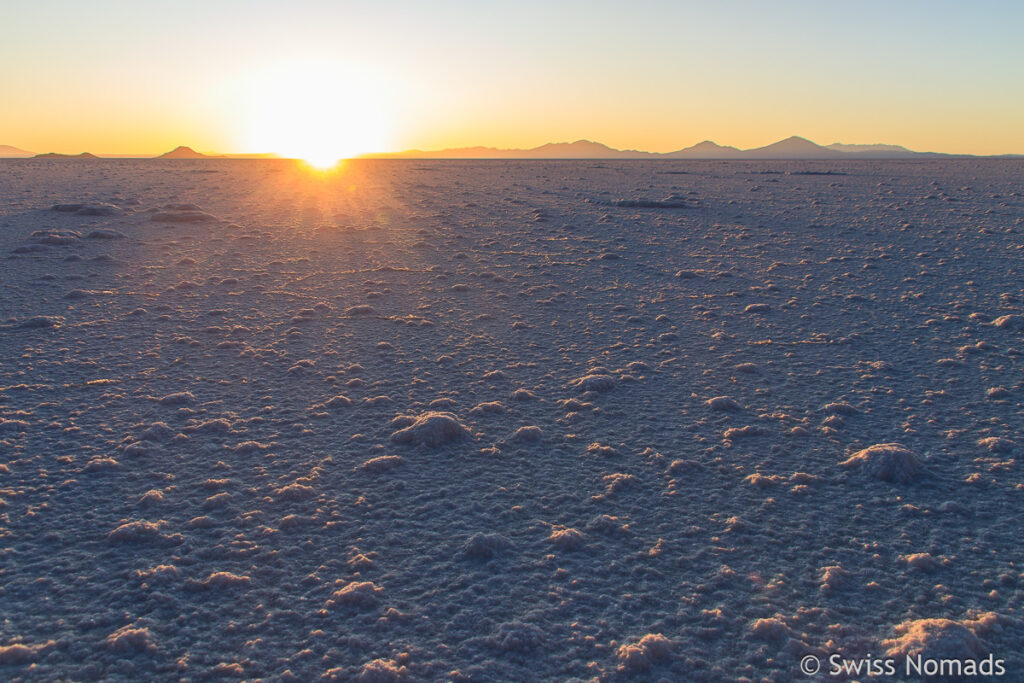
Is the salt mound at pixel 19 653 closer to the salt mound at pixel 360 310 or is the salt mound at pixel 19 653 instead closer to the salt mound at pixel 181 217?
the salt mound at pixel 360 310

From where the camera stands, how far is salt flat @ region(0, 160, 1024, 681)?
1.83 meters

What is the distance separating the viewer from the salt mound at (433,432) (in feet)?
9.81

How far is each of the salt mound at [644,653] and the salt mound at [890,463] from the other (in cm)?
143

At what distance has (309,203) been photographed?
41.0 feet

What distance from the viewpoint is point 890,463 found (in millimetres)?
2695

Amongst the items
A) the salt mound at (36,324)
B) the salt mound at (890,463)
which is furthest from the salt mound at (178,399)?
the salt mound at (890,463)

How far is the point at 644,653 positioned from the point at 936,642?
0.78 metres

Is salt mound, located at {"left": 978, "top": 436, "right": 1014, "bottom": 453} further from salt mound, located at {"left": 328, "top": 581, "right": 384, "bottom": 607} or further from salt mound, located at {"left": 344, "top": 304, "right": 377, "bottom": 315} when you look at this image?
salt mound, located at {"left": 344, "top": 304, "right": 377, "bottom": 315}

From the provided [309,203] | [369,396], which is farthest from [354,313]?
[309,203]

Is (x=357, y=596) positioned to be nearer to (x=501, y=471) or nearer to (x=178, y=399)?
(x=501, y=471)

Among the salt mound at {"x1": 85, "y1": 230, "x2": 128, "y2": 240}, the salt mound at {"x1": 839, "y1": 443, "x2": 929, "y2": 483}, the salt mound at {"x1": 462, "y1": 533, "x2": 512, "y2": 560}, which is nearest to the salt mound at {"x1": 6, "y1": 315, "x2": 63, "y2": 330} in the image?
the salt mound at {"x1": 85, "y1": 230, "x2": 128, "y2": 240}

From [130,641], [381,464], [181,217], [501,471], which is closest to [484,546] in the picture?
[501,471]

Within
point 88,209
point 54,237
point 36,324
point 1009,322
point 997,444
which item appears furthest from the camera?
point 88,209

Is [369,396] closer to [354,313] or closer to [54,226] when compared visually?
[354,313]
